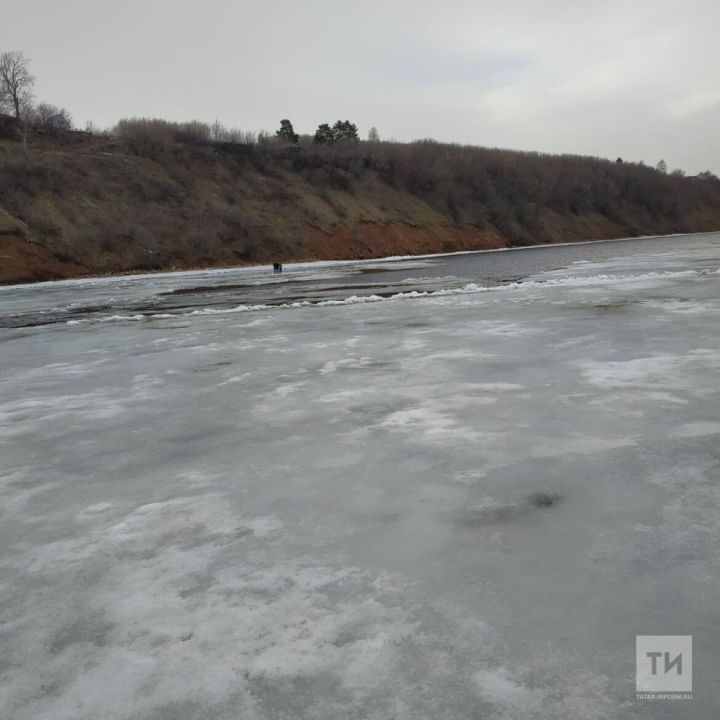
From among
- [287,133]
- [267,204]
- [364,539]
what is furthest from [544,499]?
[287,133]

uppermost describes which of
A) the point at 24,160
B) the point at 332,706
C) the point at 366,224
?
the point at 24,160

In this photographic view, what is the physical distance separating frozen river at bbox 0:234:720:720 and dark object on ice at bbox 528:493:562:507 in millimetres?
20

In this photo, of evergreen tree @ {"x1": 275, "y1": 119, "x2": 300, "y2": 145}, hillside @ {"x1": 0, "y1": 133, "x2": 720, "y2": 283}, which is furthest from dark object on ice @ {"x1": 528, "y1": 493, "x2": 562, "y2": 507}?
evergreen tree @ {"x1": 275, "y1": 119, "x2": 300, "y2": 145}

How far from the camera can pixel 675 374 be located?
6598 mm

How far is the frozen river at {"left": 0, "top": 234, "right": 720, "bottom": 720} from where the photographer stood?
2.26m

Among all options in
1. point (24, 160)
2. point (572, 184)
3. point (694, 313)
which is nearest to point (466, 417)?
point (694, 313)

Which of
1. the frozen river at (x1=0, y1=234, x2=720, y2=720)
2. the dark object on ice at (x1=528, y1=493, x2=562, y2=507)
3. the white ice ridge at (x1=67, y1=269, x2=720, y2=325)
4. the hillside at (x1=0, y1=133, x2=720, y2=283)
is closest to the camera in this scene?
the frozen river at (x1=0, y1=234, x2=720, y2=720)

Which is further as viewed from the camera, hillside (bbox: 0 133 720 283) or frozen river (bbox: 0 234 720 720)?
hillside (bbox: 0 133 720 283)

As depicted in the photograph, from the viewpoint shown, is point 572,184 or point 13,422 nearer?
point 13,422

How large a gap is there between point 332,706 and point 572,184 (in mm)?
106208

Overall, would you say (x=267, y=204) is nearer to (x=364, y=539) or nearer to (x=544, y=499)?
(x=544, y=499)

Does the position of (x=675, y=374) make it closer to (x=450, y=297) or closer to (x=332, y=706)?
(x=332, y=706)

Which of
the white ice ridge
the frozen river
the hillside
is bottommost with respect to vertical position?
the frozen river

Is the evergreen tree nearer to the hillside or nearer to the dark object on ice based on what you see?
the hillside
